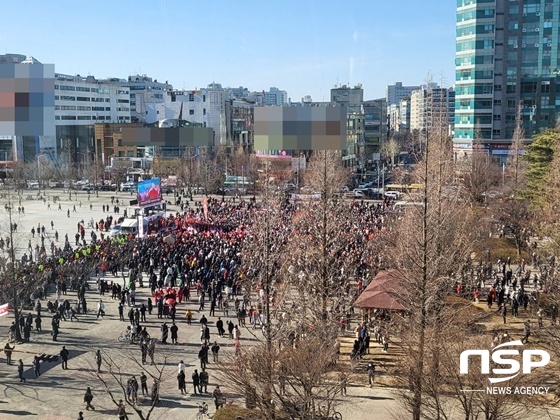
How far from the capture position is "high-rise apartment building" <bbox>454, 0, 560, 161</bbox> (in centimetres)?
6066

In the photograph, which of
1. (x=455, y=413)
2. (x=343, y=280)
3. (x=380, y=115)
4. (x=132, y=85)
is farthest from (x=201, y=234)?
(x=132, y=85)

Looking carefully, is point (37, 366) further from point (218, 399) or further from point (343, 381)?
point (343, 381)

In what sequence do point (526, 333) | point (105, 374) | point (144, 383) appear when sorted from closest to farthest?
point (144, 383) < point (105, 374) < point (526, 333)

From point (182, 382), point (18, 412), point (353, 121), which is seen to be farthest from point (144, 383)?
point (353, 121)

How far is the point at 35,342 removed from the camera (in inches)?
761

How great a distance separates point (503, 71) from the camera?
62.1 metres

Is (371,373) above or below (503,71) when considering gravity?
below

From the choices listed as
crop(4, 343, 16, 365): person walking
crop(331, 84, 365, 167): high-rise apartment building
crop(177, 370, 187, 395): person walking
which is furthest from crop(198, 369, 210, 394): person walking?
crop(331, 84, 365, 167): high-rise apartment building

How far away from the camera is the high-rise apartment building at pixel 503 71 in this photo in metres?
60.7

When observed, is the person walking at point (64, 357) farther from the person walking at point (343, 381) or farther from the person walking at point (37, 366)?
the person walking at point (343, 381)

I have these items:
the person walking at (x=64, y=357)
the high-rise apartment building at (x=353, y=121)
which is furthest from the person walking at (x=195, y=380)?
the high-rise apartment building at (x=353, y=121)

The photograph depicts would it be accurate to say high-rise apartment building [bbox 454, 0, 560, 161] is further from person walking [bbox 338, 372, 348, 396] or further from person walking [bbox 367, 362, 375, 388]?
person walking [bbox 338, 372, 348, 396]

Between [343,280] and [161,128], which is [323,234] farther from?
[161,128]

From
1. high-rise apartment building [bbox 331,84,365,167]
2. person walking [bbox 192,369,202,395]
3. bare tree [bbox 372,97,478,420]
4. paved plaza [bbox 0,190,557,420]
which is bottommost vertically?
paved plaza [bbox 0,190,557,420]
